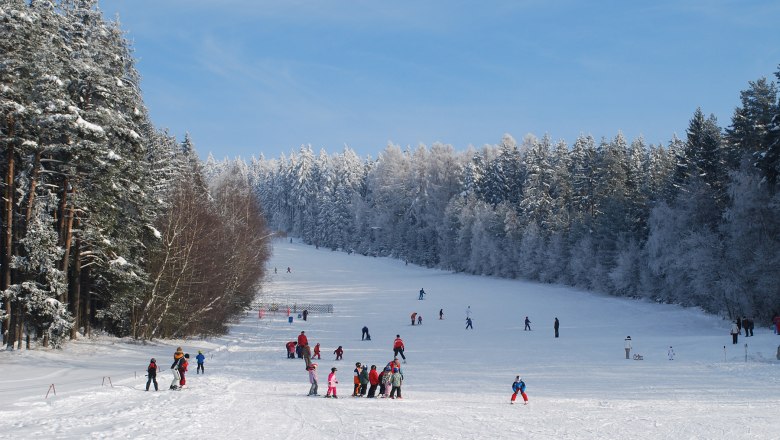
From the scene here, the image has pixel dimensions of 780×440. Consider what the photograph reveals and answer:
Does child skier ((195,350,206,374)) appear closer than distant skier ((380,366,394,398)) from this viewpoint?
No

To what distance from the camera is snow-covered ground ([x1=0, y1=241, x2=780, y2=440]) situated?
51.9 ft

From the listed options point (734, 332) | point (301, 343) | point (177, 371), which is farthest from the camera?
point (301, 343)

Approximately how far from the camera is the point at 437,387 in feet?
76.7

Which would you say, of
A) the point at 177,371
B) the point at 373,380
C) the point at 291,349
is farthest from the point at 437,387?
the point at 291,349

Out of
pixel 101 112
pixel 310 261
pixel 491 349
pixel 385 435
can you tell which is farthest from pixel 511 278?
pixel 385 435

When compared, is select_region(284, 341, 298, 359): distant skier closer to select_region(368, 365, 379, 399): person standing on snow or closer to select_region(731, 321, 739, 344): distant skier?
select_region(368, 365, 379, 399): person standing on snow

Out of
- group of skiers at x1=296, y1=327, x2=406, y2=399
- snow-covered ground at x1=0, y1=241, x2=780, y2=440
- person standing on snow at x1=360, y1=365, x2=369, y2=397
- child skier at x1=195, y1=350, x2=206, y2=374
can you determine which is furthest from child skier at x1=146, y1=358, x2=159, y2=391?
person standing on snow at x1=360, y1=365, x2=369, y2=397

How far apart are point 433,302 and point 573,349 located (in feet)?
96.8

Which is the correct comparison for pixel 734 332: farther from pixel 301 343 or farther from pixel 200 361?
pixel 200 361

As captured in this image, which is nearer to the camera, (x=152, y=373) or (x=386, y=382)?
(x=152, y=373)

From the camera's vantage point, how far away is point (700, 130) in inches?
2254

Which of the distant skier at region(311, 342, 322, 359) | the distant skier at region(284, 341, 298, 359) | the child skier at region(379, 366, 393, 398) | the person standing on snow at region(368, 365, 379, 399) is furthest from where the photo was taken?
the distant skier at region(284, 341, 298, 359)

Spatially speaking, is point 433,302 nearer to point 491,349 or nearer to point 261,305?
point 261,305

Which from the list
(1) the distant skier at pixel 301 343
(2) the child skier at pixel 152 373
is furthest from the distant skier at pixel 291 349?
(2) the child skier at pixel 152 373
